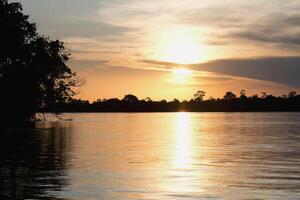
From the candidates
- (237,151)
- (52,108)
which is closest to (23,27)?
(52,108)

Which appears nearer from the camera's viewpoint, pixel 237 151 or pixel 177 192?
pixel 177 192

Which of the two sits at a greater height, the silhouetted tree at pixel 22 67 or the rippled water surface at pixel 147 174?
the silhouetted tree at pixel 22 67

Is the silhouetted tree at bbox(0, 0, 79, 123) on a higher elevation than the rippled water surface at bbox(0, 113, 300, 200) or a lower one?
higher

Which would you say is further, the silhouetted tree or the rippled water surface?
the silhouetted tree

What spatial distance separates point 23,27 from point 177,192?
236 ft

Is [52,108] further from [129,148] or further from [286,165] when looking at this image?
[286,165]

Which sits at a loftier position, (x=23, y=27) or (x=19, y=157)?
(x=23, y=27)

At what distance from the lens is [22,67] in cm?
8919

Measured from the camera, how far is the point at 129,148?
51.1m

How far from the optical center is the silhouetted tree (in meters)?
84.9

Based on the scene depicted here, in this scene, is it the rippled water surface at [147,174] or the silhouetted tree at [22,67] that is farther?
the silhouetted tree at [22,67]

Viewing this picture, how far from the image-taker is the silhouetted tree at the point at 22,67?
84875 millimetres

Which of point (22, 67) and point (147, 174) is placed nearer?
point (147, 174)

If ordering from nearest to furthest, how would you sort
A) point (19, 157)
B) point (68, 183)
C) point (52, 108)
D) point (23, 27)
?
point (68, 183), point (19, 157), point (23, 27), point (52, 108)
